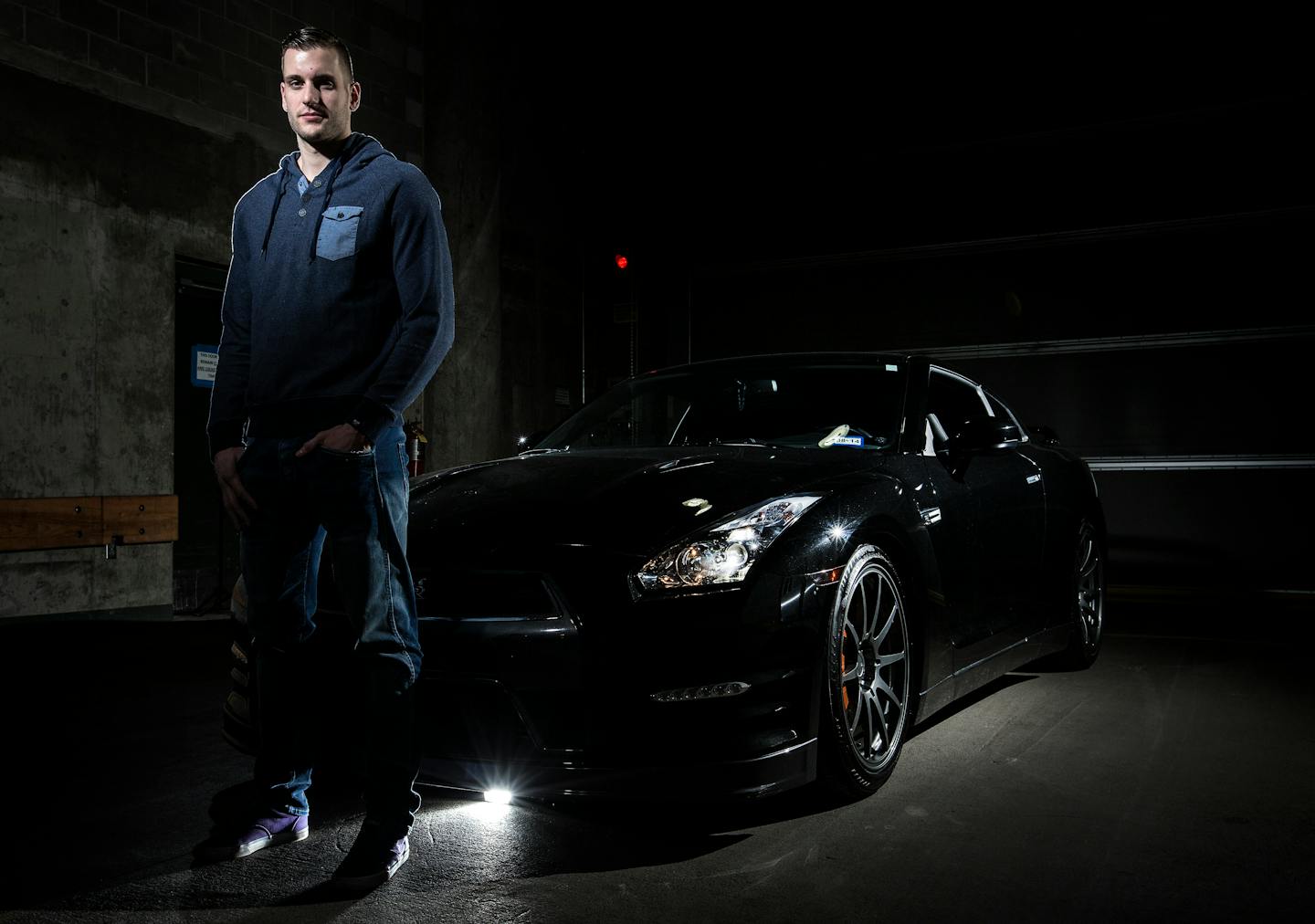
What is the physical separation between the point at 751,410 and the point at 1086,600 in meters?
2.29

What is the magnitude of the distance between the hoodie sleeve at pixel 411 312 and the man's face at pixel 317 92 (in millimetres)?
222

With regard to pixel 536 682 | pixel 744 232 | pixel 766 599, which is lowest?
pixel 536 682

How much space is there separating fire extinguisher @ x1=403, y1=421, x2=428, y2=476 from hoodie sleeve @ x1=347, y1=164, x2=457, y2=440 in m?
8.46

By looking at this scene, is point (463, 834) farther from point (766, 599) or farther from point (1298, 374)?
point (1298, 374)

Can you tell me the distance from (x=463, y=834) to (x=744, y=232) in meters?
10.4

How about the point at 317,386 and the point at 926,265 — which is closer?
the point at 317,386

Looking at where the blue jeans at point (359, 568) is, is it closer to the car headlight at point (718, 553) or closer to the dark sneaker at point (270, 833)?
the dark sneaker at point (270, 833)

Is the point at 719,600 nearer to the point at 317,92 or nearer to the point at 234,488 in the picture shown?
the point at 234,488

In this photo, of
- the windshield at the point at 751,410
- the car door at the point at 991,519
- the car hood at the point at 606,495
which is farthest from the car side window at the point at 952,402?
the car hood at the point at 606,495

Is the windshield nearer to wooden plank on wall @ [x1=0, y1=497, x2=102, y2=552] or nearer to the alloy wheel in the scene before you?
the alloy wheel

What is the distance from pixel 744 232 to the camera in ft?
42.2

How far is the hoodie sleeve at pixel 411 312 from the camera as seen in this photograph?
2.67 meters

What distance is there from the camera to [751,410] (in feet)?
15.6

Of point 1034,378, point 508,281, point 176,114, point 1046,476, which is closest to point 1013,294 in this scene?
point 1034,378
